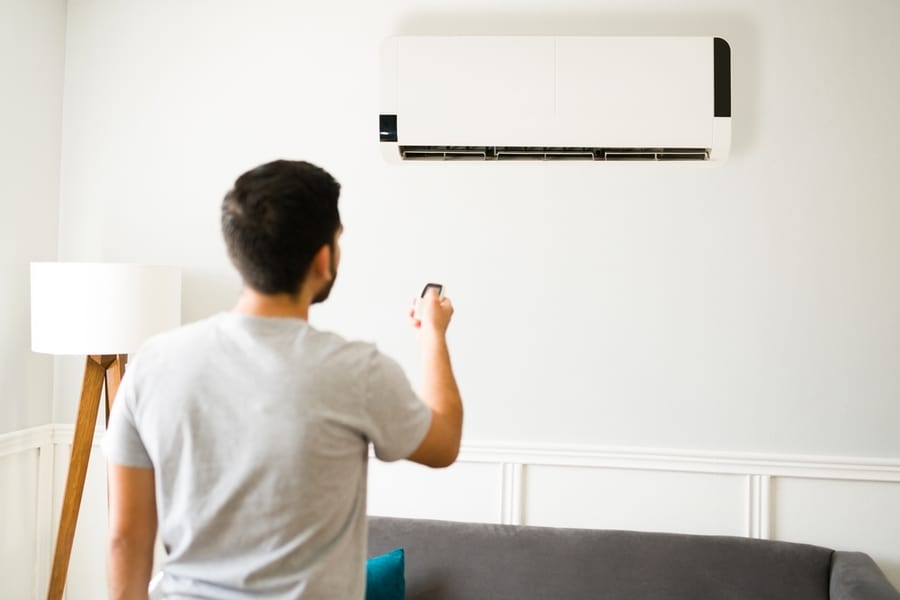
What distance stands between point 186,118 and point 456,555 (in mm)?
1748

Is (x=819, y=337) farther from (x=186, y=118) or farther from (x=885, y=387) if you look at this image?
(x=186, y=118)

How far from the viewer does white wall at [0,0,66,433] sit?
262cm

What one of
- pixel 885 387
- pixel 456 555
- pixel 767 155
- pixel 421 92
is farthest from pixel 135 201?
pixel 885 387

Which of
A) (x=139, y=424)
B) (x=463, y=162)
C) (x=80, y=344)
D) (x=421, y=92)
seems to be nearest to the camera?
(x=139, y=424)

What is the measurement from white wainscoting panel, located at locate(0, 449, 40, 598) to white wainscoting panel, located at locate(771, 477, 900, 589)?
8.20ft

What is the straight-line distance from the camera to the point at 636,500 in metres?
2.60

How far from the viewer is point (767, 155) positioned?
2576mm

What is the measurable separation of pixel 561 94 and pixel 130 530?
6.03ft

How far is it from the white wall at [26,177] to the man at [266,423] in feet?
6.09

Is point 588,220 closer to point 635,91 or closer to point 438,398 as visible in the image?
point 635,91

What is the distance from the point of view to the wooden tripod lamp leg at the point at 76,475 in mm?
2484

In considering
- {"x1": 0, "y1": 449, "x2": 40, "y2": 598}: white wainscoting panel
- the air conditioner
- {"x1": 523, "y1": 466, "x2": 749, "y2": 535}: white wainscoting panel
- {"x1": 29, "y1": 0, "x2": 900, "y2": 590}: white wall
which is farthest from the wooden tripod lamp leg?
{"x1": 523, "y1": 466, "x2": 749, "y2": 535}: white wainscoting panel

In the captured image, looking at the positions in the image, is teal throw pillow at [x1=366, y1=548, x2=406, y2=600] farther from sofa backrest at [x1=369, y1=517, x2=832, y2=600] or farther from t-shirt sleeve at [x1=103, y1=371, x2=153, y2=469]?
t-shirt sleeve at [x1=103, y1=371, x2=153, y2=469]

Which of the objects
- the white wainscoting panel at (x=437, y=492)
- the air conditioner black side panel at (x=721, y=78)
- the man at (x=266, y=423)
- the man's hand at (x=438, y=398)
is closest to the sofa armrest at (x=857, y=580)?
the white wainscoting panel at (x=437, y=492)
